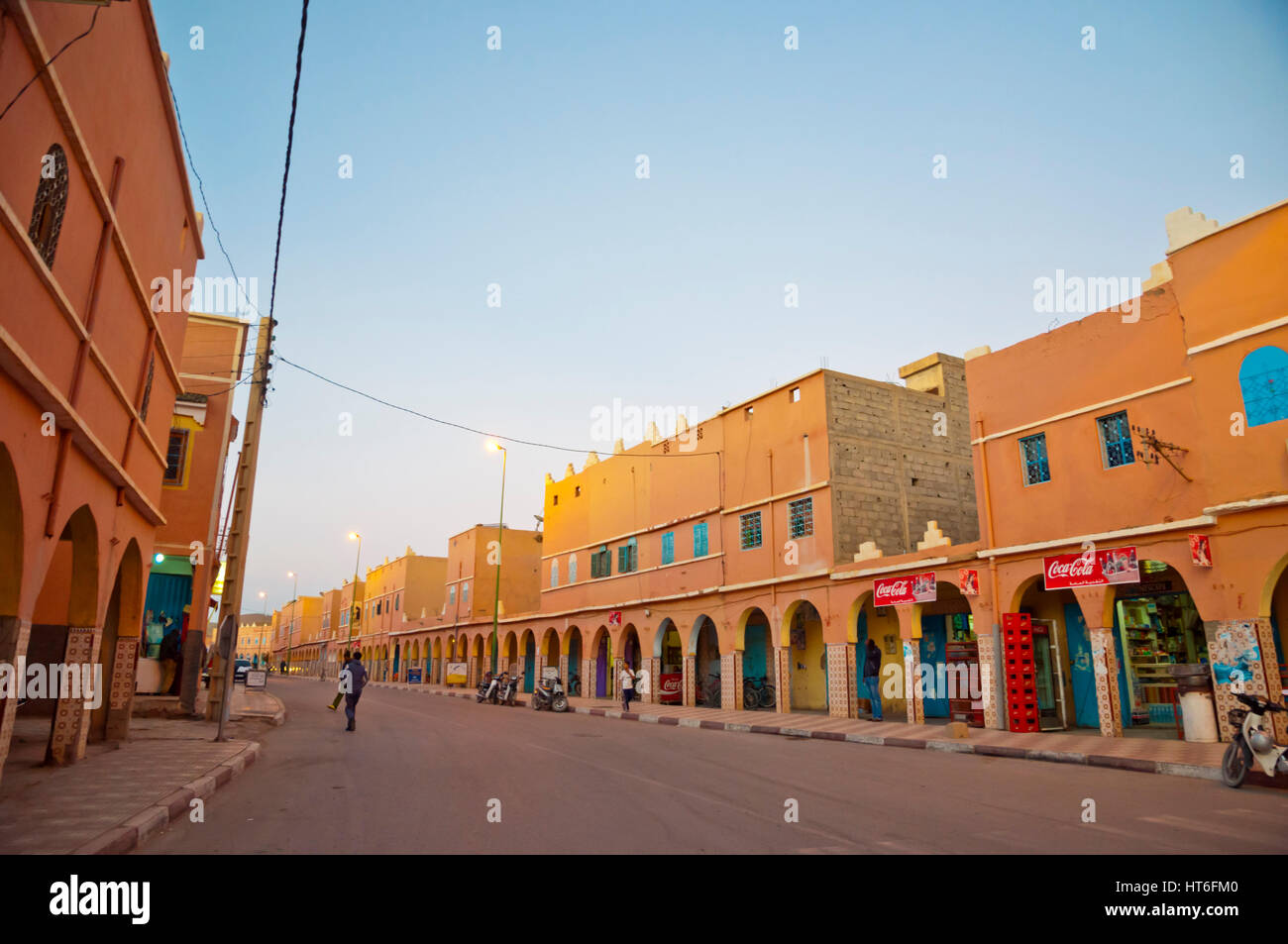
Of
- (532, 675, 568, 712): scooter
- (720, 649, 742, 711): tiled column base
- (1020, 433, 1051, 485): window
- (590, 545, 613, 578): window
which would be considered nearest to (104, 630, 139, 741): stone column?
(532, 675, 568, 712): scooter

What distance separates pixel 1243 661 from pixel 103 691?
761 inches

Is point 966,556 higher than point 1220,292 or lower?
lower

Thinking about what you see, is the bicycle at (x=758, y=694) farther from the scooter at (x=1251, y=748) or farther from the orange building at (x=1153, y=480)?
the scooter at (x=1251, y=748)

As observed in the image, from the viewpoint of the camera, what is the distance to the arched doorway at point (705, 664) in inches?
1149

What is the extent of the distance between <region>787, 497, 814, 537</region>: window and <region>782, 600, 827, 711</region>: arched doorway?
2.80 m

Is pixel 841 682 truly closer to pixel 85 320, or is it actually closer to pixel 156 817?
pixel 156 817

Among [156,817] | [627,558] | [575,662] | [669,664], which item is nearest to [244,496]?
[156,817]

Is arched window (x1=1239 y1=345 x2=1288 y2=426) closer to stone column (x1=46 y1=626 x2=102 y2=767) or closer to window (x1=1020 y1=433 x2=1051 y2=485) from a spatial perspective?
window (x1=1020 y1=433 x2=1051 y2=485)

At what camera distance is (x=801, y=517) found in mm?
24578

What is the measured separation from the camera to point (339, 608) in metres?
85.5

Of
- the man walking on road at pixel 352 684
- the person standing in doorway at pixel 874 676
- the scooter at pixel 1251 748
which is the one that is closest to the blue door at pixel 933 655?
the person standing in doorway at pixel 874 676

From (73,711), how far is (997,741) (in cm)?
1527
